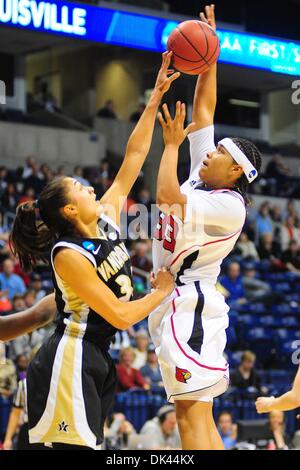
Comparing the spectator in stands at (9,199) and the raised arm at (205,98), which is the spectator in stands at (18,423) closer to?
the raised arm at (205,98)

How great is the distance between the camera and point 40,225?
4.22 metres

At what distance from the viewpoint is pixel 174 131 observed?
4.35 m

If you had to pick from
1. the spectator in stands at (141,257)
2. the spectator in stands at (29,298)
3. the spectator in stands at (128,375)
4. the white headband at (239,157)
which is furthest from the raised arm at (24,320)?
the spectator in stands at (141,257)

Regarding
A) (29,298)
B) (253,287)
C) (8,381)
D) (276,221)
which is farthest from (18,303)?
(276,221)

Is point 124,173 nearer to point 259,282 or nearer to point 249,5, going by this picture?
point 259,282

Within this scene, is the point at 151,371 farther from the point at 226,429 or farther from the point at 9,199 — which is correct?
the point at 9,199

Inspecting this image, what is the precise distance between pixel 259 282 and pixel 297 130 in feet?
30.9

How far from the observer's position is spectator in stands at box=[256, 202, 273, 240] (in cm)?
1648

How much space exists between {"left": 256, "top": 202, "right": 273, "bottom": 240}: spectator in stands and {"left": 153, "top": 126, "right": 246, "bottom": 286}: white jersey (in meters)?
11.8

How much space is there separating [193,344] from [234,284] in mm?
9402

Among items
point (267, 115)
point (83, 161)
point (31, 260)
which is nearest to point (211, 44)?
point (31, 260)

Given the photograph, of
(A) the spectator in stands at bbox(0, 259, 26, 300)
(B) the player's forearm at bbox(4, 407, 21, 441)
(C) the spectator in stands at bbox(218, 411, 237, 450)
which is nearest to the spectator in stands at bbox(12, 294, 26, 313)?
(A) the spectator in stands at bbox(0, 259, 26, 300)

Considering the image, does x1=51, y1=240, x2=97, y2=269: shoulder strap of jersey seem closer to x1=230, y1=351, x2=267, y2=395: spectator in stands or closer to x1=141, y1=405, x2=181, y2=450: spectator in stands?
x1=141, y1=405, x2=181, y2=450: spectator in stands

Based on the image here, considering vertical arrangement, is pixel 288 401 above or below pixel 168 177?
below
